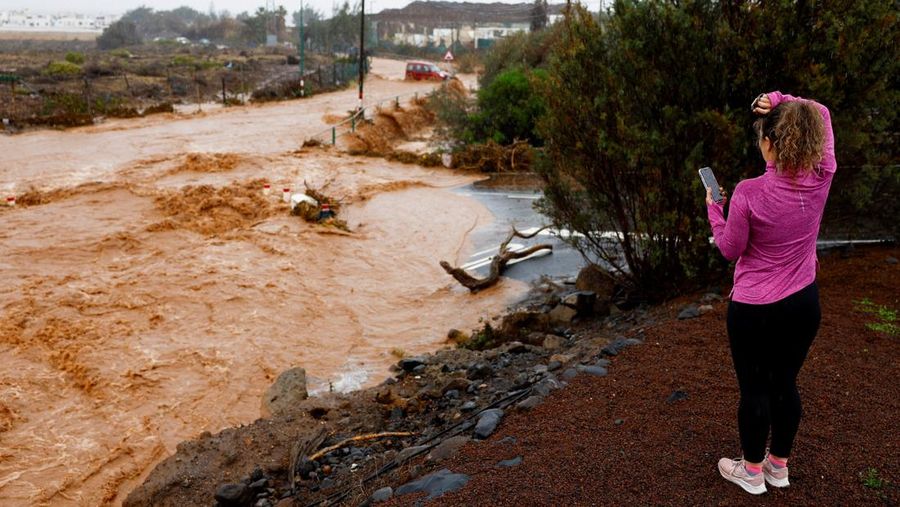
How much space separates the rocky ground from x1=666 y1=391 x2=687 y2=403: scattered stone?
0.04ft

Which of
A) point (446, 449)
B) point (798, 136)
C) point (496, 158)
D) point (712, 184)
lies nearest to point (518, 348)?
point (446, 449)

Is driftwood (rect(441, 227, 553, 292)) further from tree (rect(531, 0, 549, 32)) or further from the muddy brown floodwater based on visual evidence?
tree (rect(531, 0, 549, 32))

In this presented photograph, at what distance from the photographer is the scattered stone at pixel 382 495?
15.3 feet

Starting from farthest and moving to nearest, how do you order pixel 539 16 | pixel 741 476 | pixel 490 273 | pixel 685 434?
pixel 539 16
pixel 490 273
pixel 685 434
pixel 741 476

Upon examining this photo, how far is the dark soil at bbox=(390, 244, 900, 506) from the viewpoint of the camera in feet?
13.3

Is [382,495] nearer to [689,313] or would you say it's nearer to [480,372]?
[480,372]

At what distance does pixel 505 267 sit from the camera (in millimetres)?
13188

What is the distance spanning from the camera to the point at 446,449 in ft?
16.7

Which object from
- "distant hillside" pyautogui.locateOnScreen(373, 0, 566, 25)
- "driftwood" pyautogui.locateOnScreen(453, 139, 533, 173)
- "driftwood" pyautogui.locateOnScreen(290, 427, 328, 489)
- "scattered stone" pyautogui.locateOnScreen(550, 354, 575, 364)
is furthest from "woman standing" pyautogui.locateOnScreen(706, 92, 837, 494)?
"distant hillside" pyautogui.locateOnScreen(373, 0, 566, 25)

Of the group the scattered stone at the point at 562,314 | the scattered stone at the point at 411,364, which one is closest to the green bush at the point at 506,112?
the scattered stone at the point at 562,314

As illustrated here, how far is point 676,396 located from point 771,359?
176 centimetres

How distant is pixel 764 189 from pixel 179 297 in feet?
34.7

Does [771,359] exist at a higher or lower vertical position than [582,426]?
higher

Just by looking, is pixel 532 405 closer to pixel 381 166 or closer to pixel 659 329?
pixel 659 329
